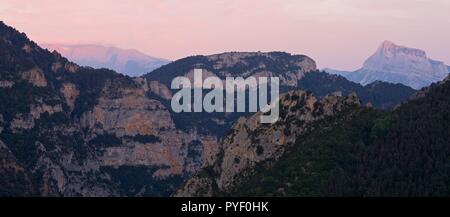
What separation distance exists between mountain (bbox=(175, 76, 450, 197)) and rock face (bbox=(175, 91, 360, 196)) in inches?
10.2

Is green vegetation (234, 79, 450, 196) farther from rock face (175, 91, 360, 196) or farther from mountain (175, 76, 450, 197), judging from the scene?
rock face (175, 91, 360, 196)

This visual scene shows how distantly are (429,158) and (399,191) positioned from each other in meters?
14.4

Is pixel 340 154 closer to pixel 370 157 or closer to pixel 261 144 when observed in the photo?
pixel 370 157

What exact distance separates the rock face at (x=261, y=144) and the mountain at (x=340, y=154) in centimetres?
26

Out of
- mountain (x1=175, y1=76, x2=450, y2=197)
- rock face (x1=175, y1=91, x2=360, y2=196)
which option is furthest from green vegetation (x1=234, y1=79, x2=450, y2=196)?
rock face (x1=175, y1=91, x2=360, y2=196)

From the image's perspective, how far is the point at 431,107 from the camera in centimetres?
18650

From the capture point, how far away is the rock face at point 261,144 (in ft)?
622

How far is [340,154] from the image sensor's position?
567 ft

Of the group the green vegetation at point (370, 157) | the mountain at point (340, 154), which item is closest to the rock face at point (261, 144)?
the mountain at point (340, 154)

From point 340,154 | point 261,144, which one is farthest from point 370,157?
point 261,144

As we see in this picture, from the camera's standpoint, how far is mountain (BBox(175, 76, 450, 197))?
515ft

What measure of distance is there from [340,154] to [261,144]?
26957mm
